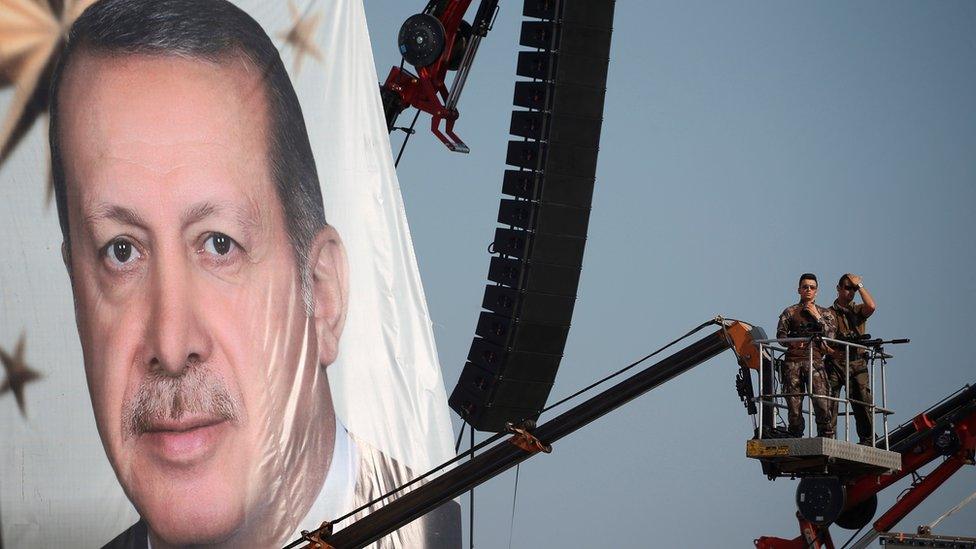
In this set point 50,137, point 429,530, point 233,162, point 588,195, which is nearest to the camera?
point 50,137

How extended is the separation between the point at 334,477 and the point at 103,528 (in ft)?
5.08

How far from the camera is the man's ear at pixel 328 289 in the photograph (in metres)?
8.35

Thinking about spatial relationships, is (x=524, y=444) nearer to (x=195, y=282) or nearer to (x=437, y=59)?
(x=195, y=282)

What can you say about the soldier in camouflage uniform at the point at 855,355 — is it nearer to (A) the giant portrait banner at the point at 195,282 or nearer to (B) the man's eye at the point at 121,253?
(A) the giant portrait banner at the point at 195,282

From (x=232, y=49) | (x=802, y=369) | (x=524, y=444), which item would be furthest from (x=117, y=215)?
(x=802, y=369)

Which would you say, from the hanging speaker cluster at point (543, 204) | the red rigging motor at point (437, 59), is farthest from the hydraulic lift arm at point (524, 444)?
the red rigging motor at point (437, 59)

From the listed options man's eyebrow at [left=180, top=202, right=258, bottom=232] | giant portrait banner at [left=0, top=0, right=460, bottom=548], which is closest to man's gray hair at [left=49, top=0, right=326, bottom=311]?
giant portrait banner at [left=0, top=0, right=460, bottom=548]

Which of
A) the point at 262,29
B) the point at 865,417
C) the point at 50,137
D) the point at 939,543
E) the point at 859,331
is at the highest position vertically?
the point at 262,29

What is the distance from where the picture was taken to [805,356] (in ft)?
21.8

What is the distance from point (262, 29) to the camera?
8.38 meters

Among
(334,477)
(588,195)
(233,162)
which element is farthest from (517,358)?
Answer: (233,162)

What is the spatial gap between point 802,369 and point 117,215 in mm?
4141

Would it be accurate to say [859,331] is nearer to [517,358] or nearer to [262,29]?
[517,358]

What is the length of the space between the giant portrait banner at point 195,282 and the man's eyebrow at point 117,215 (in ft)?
0.04
